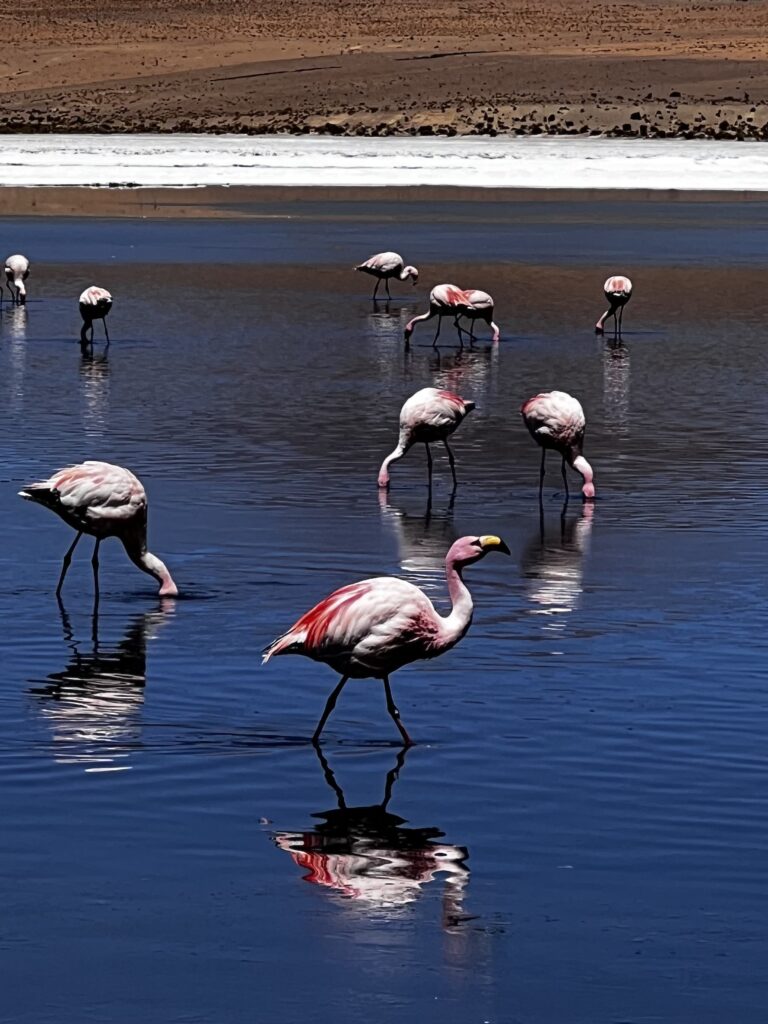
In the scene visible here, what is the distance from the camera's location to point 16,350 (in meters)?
28.5

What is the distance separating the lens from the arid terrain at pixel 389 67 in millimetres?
89625

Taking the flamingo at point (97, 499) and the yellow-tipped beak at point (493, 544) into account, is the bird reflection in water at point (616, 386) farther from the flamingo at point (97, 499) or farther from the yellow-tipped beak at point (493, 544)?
the yellow-tipped beak at point (493, 544)

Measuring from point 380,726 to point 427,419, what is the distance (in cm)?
745

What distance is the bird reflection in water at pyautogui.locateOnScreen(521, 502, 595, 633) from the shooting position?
13984 mm

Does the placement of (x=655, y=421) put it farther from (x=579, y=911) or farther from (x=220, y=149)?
(x=220, y=149)

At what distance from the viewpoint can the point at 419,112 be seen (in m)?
90.6

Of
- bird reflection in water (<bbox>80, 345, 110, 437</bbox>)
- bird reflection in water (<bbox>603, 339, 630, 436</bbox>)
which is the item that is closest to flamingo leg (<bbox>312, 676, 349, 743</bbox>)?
bird reflection in water (<bbox>80, 345, 110, 437</bbox>)

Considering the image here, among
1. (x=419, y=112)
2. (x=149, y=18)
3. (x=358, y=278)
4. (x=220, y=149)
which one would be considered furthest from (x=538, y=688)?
(x=149, y=18)

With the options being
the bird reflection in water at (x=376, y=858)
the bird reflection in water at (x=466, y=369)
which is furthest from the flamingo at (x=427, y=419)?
the bird reflection in water at (x=376, y=858)

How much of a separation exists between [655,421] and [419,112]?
229 ft

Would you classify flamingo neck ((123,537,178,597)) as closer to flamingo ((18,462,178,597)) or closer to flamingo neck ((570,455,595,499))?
flamingo ((18,462,178,597))

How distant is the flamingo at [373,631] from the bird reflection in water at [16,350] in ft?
41.1

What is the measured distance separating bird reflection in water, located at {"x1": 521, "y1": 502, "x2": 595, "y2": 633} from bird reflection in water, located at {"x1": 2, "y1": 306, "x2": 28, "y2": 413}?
7558 millimetres

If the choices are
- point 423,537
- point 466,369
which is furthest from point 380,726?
point 466,369
